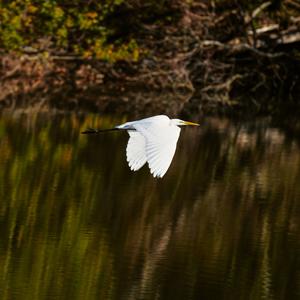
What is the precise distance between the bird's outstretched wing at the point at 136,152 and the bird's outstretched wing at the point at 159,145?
10 cm

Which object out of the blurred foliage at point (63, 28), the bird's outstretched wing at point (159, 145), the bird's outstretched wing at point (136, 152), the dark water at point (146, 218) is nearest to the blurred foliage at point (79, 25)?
the blurred foliage at point (63, 28)

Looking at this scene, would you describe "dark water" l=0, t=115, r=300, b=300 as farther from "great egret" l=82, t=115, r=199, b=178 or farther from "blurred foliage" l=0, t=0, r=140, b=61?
"blurred foliage" l=0, t=0, r=140, b=61

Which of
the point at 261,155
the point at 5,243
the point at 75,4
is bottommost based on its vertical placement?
the point at 5,243

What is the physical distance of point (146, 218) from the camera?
25.2ft

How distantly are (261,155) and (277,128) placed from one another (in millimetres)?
1852

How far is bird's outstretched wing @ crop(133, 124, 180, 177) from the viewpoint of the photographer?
5086mm

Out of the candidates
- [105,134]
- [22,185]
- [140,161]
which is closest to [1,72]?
[105,134]

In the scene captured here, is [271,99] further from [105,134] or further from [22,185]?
[22,185]

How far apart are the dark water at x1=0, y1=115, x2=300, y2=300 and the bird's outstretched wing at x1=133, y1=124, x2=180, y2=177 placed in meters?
0.82

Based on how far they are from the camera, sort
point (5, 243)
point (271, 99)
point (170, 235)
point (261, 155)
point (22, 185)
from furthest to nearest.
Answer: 1. point (271, 99)
2. point (261, 155)
3. point (22, 185)
4. point (170, 235)
5. point (5, 243)

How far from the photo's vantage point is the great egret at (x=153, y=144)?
5168 millimetres

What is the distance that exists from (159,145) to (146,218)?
2.32m

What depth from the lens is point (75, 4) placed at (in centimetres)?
1569

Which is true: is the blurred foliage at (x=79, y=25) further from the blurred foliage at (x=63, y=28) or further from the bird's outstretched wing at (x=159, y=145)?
the bird's outstretched wing at (x=159, y=145)
